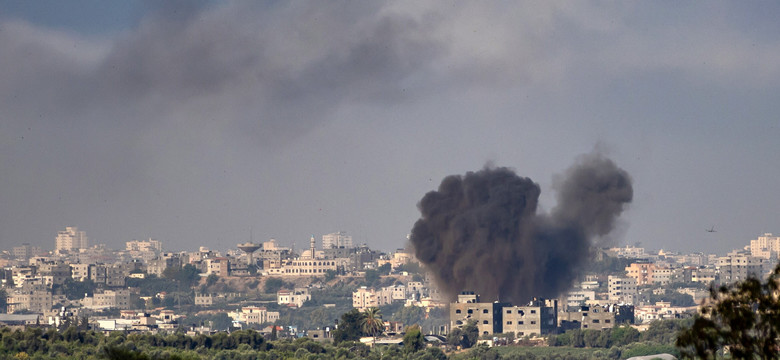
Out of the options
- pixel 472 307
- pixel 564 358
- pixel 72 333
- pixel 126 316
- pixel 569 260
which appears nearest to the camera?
pixel 72 333

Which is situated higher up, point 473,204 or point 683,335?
point 473,204

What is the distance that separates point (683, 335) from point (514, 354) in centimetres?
6810

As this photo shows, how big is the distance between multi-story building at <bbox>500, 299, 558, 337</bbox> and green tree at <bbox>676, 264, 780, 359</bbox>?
83463 mm

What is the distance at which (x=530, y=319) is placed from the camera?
118 metres

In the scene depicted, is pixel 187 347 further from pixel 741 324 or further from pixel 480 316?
Result: pixel 741 324

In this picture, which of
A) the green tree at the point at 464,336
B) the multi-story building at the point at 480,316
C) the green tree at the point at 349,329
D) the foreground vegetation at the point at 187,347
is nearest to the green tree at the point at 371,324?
the green tree at the point at 349,329

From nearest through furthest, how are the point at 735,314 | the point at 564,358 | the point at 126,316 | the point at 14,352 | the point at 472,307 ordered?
1. the point at 735,314
2. the point at 14,352
3. the point at 564,358
4. the point at 472,307
5. the point at 126,316

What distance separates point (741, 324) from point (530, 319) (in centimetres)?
8568

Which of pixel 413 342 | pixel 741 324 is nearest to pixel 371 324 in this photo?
pixel 413 342

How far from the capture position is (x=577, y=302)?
644 ft

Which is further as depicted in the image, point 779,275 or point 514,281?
point 514,281

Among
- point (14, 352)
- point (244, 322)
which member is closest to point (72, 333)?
point (14, 352)

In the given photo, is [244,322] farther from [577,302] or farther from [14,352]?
[14,352]

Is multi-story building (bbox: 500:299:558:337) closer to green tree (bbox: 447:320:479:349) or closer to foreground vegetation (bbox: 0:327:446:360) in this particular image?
green tree (bbox: 447:320:479:349)
